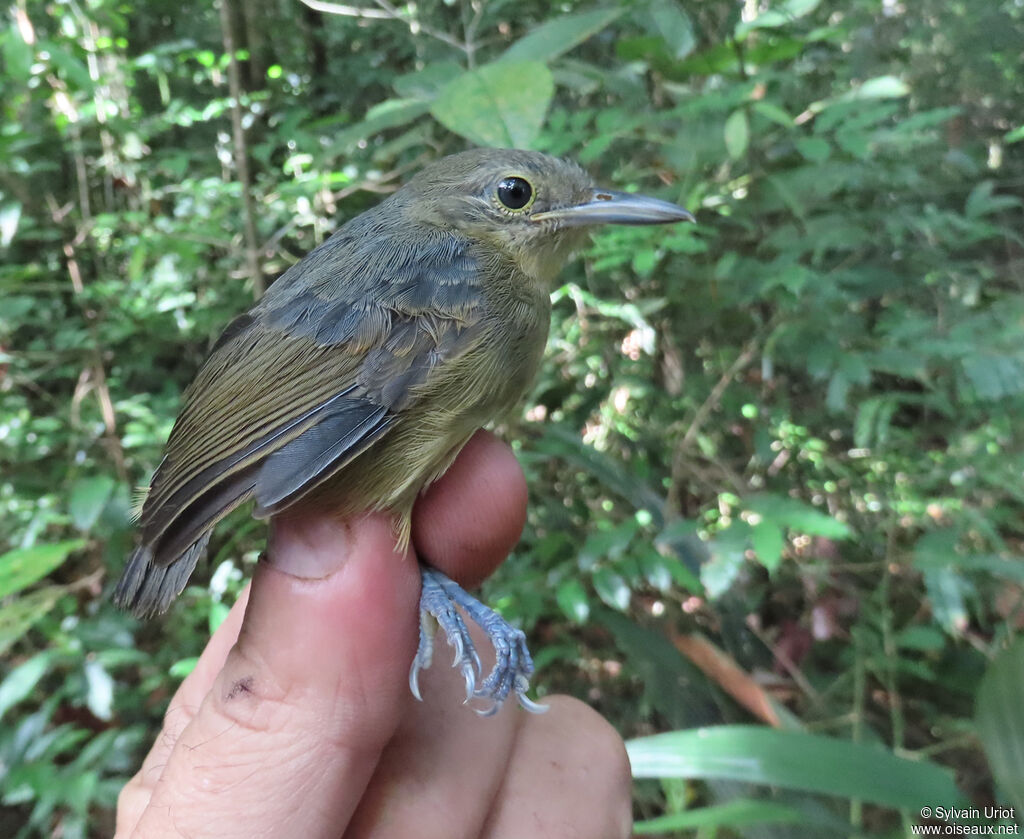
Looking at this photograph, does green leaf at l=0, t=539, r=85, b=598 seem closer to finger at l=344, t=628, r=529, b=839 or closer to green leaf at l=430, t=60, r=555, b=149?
finger at l=344, t=628, r=529, b=839

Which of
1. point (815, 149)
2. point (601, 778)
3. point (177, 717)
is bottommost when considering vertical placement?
point (601, 778)

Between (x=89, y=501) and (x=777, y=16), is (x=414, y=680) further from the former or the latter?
(x=777, y=16)

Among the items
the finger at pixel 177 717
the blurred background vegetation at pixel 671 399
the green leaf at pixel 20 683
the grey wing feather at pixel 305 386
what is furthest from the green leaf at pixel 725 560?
the green leaf at pixel 20 683

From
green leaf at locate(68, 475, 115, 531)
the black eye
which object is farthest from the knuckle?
green leaf at locate(68, 475, 115, 531)

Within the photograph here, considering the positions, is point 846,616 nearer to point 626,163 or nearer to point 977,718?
point 977,718

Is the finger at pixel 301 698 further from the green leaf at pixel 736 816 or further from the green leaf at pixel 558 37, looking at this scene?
the green leaf at pixel 558 37

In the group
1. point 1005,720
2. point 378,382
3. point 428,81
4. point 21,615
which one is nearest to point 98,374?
point 21,615
